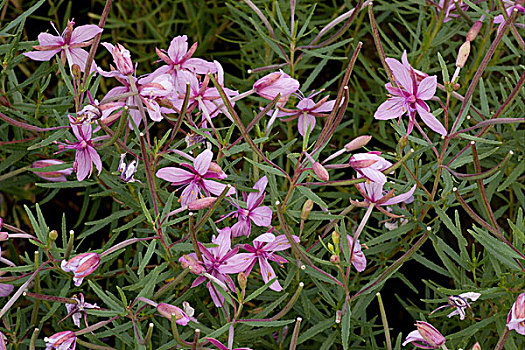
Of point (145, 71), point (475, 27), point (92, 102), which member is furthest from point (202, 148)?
point (145, 71)

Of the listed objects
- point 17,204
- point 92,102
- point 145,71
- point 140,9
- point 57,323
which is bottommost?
point 17,204

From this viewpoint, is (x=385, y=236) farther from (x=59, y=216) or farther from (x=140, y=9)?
(x=140, y=9)

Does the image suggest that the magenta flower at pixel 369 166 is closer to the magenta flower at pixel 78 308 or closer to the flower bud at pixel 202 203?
the flower bud at pixel 202 203

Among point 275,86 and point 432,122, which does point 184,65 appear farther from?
point 432,122

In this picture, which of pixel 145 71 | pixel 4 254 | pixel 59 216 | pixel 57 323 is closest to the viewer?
pixel 57 323

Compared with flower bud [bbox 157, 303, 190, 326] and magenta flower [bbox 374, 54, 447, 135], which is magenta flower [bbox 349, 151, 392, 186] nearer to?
magenta flower [bbox 374, 54, 447, 135]

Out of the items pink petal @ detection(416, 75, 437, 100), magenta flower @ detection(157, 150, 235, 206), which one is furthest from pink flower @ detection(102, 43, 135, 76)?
pink petal @ detection(416, 75, 437, 100)

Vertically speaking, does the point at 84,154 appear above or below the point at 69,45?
below

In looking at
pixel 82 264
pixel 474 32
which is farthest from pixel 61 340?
pixel 474 32
